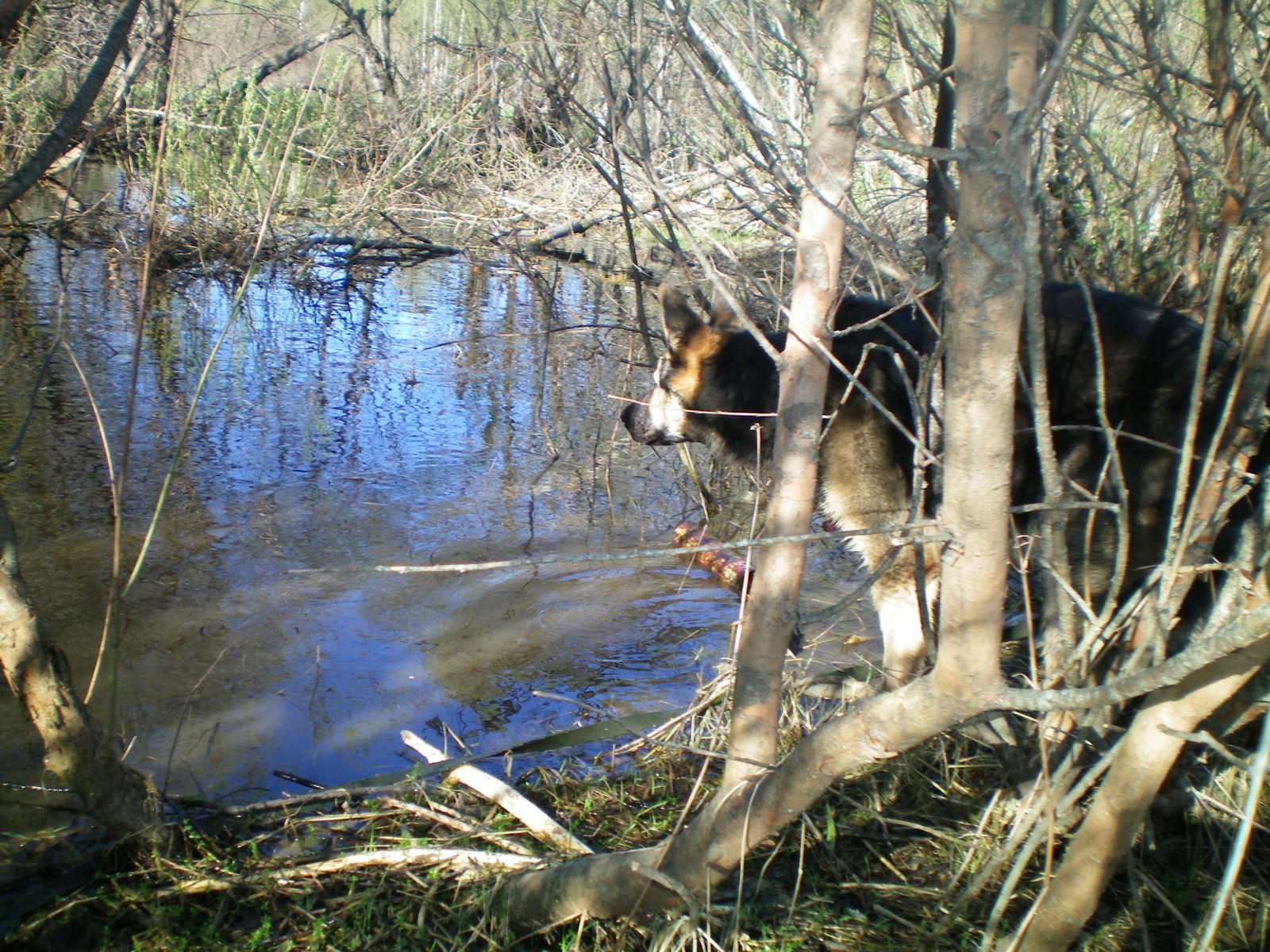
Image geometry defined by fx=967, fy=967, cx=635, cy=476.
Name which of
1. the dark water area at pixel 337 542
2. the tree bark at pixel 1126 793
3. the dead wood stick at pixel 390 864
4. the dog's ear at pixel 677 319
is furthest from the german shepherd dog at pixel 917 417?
the dead wood stick at pixel 390 864

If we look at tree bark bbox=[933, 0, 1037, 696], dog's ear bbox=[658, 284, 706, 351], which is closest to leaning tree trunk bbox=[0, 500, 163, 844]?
tree bark bbox=[933, 0, 1037, 696]

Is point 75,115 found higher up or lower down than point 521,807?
higher up

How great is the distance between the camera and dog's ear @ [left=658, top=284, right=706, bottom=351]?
5129mm

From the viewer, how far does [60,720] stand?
2.53m

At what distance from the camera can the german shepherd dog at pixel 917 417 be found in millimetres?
3320

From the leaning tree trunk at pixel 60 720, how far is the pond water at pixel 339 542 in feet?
1.22

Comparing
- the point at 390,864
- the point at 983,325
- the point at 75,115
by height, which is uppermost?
the point at 75,115

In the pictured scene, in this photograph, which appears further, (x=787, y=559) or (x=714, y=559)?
(x=714, y=559)

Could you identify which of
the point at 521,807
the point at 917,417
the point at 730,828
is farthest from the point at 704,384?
the point at 730,828

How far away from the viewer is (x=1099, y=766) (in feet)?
7.36

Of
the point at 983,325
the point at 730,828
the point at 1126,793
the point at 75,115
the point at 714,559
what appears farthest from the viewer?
the point at 714,559

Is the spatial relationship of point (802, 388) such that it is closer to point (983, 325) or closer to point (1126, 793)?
point (983, 325)

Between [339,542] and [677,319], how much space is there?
2300 millimetres

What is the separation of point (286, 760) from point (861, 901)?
83.2 inches
